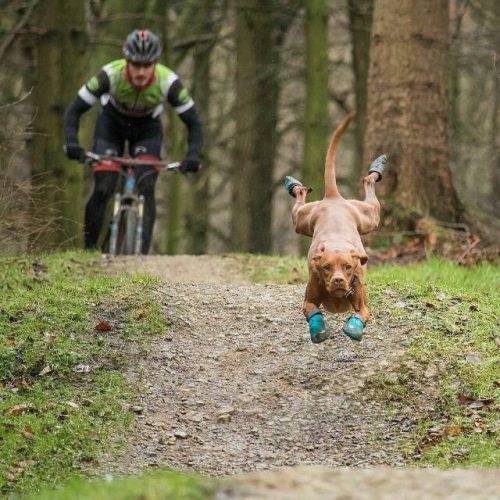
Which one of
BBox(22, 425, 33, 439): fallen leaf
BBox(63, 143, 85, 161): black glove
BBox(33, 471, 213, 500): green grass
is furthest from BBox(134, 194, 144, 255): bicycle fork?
BBox(33, 471, 213, 500): green grass

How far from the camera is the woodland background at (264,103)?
13328 millimetres

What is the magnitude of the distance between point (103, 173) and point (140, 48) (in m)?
1.31

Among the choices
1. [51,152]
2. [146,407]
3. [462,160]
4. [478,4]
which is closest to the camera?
[146,407]

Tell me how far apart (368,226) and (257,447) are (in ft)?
5.60

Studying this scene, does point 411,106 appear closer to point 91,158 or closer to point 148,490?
point 91,158

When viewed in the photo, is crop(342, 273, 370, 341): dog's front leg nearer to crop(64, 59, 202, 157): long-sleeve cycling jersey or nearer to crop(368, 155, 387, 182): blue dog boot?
crop(368, 155, 387, 182): blue dog boot

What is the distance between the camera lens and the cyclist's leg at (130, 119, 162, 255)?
11797 millimetres

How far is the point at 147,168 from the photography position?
11.8m

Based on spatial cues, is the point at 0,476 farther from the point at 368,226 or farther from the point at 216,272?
the point at 216,272

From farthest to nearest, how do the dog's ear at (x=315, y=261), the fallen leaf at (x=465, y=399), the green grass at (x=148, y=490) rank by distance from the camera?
the fallen leaf at (x=465, y=399) → the dog's ear at (x=315, y=261) → the green grass at (x=148, y=490)

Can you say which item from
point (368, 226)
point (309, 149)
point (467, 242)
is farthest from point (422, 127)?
point (368, 226)

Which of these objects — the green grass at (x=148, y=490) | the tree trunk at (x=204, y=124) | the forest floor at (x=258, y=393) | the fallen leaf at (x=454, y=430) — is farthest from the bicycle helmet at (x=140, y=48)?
the tree trunk at (x=204, y=124)

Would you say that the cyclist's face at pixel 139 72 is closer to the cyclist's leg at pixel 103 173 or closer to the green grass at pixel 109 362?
the cyclist's leg at pixel 103 173

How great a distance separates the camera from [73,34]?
14586mm
